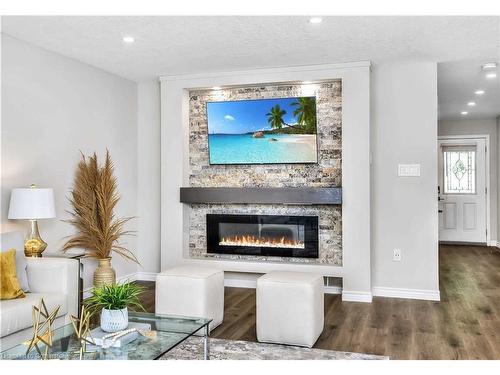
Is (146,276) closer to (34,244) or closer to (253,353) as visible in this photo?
(34,244)

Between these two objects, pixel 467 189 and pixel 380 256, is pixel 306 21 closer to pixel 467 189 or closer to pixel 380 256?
pixel 380 256

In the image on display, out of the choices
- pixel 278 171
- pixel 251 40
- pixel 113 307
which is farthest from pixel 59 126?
pixel 113 307

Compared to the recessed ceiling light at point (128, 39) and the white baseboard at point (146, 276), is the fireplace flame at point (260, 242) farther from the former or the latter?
the recessed ceiling light at point (128, 39)

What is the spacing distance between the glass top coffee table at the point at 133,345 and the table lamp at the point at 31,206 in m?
1.39

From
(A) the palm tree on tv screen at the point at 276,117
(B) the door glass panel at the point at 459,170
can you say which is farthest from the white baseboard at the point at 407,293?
(B) the door glass panel at the point at 459,170

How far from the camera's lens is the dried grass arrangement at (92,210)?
483cm

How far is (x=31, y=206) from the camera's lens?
3.83 meters

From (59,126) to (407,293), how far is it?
3882 mm

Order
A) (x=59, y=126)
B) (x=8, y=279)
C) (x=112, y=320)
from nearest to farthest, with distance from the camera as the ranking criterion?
(x=112, y=320)
(x=8, y=279)
(x=59, y=126)

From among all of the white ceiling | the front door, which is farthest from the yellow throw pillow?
the front door

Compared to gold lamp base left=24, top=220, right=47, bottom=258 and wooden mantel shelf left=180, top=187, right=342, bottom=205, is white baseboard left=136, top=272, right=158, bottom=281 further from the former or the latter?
gold lamp base left=24, top=220, right=47, bottom=258

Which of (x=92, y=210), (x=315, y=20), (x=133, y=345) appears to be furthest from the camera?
(x=92, y=210)
